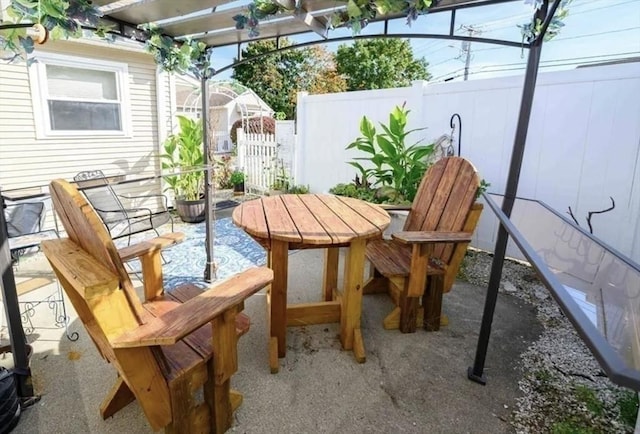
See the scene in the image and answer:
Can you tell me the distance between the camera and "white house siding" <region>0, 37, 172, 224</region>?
4.41 metres

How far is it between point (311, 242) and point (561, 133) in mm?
3009

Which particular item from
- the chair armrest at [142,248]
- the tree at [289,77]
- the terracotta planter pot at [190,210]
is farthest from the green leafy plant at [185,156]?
the tree at [289,77]

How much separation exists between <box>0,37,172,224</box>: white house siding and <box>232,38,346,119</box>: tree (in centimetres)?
1237

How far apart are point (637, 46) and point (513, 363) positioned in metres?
12.3

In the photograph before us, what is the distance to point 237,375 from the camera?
2064 millimetres

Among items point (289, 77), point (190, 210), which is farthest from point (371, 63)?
point (190, 210)

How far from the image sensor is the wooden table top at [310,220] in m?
1.96

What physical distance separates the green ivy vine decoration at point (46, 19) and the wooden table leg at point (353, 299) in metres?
1.92

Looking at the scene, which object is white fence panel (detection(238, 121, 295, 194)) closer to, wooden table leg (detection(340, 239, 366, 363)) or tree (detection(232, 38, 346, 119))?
wooden table leg (detection(340, 239, 366, 363))

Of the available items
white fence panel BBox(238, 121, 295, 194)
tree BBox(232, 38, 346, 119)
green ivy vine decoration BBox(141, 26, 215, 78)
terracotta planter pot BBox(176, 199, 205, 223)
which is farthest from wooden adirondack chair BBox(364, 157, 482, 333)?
tree BBox(232, 38, 346, 119)

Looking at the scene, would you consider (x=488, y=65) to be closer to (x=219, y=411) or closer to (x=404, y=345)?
(x=404, y=345)

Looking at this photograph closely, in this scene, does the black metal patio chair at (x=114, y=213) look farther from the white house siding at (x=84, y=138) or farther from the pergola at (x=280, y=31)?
the pergola at (x=280, y=31)

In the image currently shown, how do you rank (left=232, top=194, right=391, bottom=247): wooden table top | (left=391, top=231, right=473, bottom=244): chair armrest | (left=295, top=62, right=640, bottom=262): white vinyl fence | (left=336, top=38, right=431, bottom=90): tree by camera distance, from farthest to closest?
1. (left=336, top=38, right=431, bottom=90): tree
2. (left=295, top=62, right=640, bottom=262): white vinyl fence
3. (left=391, top=231, right=473, bottom=244): chair armrest
4. (left=232, top=194, right=391, bottom=247): wooden table top

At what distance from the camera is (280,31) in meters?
2.64
